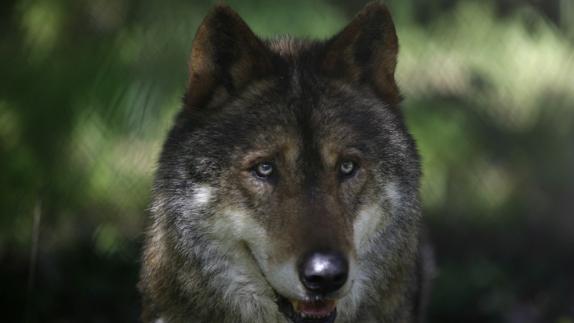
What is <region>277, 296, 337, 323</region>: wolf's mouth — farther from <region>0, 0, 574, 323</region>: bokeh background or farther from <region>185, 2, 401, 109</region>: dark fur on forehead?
<region>0, 0, 574, 323</region>: bokeh background

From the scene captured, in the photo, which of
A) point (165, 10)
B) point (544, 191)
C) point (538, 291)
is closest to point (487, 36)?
point (544, 191)

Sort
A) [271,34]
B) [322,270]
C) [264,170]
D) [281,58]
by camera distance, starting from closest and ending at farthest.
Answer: [322,270] → [264,170] → [281,58] → [271,34]

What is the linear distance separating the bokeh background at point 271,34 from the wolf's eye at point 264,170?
2.26 m

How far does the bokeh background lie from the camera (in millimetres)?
6324

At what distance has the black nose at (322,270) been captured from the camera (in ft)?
11.3

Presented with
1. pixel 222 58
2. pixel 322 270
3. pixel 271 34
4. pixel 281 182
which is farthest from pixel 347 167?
pixel 271 34

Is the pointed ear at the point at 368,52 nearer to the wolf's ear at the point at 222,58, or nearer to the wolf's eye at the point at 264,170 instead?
the wolf's ear at the point at 222,58

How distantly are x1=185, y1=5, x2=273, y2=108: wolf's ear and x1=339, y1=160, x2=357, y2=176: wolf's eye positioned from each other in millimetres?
570

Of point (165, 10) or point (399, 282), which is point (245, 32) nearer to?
point (399, 282)

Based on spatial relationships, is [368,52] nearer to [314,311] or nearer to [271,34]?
[314,311]

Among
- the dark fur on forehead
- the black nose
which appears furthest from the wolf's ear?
the black nose

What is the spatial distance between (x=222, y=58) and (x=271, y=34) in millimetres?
2548

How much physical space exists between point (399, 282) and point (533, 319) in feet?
10.4

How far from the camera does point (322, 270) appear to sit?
3.43 m
